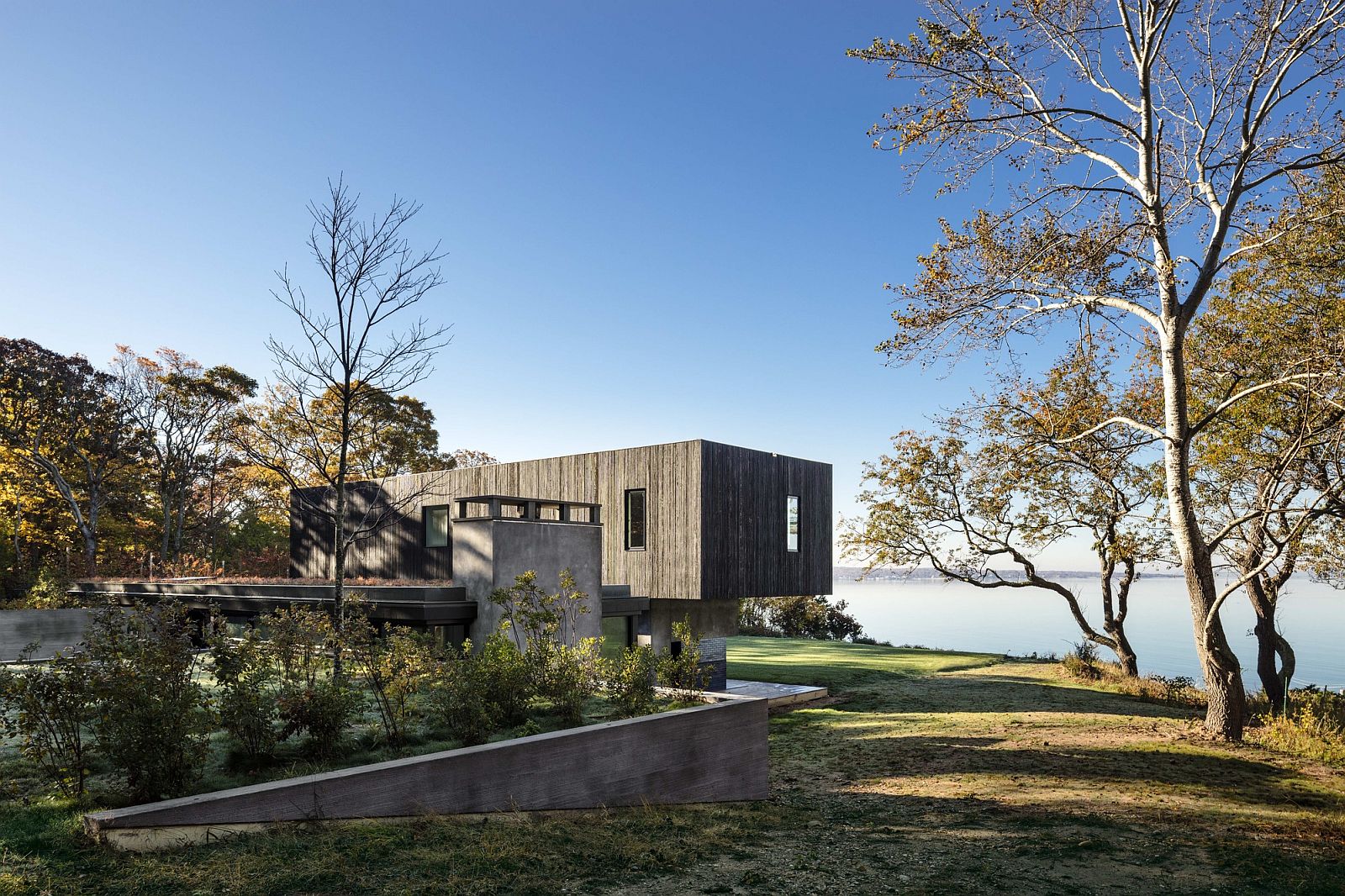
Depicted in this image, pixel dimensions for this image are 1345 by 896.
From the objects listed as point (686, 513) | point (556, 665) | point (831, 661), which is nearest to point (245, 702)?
point (556, 665)

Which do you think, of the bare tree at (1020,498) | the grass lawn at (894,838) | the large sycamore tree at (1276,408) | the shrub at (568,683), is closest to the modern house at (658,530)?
the bare tree at (1020,498)

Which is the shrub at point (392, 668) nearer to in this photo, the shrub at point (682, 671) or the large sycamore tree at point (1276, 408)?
the shrub at point (682, 671)

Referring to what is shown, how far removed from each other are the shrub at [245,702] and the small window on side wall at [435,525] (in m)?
12.5

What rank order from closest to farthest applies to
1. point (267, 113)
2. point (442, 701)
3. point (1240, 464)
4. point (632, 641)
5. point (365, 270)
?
1. point (442, 701)
2. point (365, 270)
3. point (267, 113)
4. point (1240, 464)
5. point (632, 641)

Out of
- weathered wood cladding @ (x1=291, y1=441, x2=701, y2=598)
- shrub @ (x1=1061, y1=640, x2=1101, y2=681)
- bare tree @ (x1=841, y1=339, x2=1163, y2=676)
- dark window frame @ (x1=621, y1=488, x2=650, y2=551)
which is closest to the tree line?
weathered wood cladding @ (x1=291, y1=441, x2=701, y2=598)

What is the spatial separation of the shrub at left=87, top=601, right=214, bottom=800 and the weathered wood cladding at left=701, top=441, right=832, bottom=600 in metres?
10.3

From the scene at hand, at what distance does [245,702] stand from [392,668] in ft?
3.87

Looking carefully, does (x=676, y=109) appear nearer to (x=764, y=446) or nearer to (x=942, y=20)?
(x=942, y=20)

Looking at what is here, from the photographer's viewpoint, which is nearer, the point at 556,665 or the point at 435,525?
the point at 556,665

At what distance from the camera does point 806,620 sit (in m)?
33.4

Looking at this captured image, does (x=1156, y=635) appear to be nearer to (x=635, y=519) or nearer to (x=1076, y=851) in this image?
(x=635, y=519)

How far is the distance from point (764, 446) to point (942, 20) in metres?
8.57

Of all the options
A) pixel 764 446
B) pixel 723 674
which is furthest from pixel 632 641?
pixel 764 446

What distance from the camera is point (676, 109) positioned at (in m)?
14.3
